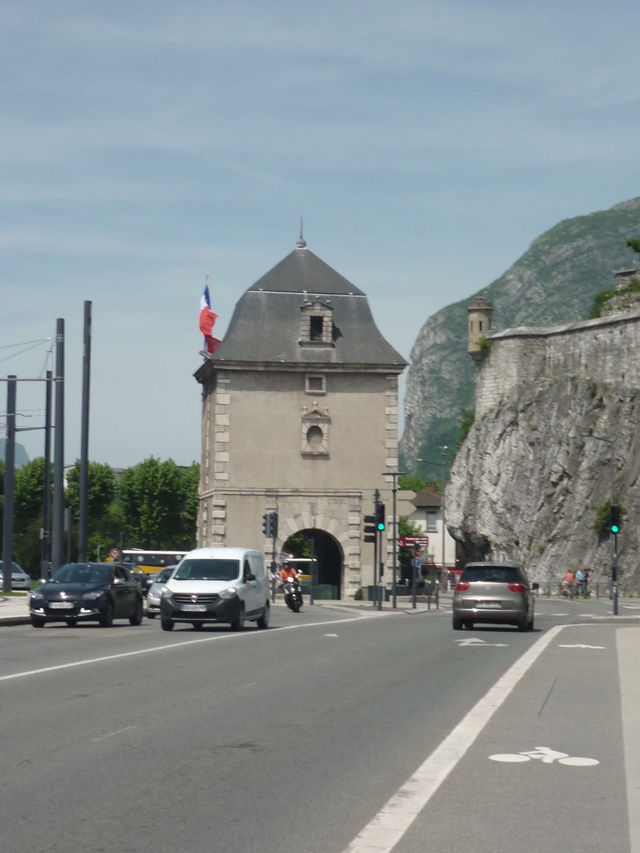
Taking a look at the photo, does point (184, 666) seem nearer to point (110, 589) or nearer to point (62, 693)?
point (62, 693)

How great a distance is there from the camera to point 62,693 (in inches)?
546

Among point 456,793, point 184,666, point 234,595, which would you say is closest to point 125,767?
point 456,793

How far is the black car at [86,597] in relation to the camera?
93.0ft

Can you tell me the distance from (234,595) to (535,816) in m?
19.8

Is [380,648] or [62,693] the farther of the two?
[380,648]

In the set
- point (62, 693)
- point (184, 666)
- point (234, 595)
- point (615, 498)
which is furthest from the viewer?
point (615, 498)

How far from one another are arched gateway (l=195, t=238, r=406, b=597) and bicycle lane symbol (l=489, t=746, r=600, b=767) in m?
48.4

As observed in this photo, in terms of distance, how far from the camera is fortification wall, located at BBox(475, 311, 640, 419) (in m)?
91.6

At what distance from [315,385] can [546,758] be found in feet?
168

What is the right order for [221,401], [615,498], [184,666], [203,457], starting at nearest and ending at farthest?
1. [184,666]
2. [221,401]
3. [203,457]
4. [615,498]

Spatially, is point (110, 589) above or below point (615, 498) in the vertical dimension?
below

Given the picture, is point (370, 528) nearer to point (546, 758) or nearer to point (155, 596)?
point (155, 596)

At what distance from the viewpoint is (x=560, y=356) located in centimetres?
10006

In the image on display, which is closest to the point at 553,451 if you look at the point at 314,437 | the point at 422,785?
the point at 314,437
